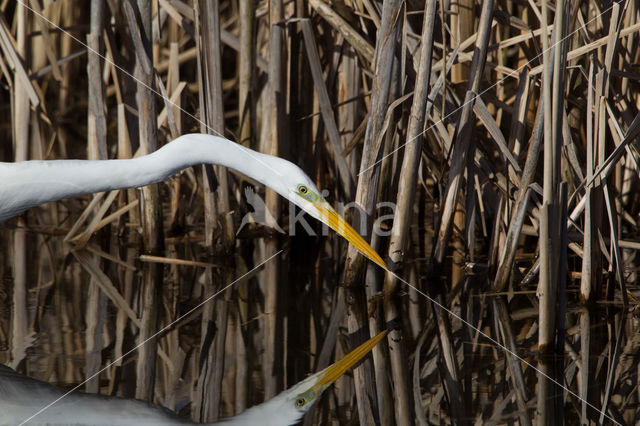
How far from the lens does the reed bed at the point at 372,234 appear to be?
303 cm

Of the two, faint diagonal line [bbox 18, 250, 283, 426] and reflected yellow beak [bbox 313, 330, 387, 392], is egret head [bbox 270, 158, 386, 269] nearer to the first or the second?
reflected yellow beak [bbox 313, 330, 387, 392]

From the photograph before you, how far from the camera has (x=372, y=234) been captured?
396 centimetres

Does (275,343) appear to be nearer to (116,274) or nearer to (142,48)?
(116,274)

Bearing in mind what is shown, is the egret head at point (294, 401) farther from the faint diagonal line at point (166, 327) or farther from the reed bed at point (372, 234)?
the faint diagonal line at point (166, 327)

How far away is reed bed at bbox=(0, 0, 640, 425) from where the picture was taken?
303cm

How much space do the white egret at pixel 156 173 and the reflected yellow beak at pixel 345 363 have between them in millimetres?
541

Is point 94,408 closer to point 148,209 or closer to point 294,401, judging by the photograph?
point 294,401

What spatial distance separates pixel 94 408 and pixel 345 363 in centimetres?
105

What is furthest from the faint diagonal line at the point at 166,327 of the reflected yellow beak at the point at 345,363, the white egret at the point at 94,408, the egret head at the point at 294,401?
the reflected yellow beak at the point at 345,363

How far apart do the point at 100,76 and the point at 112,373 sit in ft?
6.89

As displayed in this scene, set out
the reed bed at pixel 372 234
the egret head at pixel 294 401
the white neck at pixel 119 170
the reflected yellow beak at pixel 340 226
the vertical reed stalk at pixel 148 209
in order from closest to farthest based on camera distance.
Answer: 1. the egret head at pixel 294 401
2. the reed bed at pixel 372 234
3. the white neck at pixel 119 170
4. the reflected yellow beak at pixel 340 226
5. the vertical reed stalk at pixel 148 209

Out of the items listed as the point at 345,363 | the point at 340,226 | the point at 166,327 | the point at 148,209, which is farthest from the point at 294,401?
the point at 148,209

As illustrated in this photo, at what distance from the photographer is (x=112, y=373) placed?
307 cm

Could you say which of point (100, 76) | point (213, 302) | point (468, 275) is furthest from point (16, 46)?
point (468, 275)
